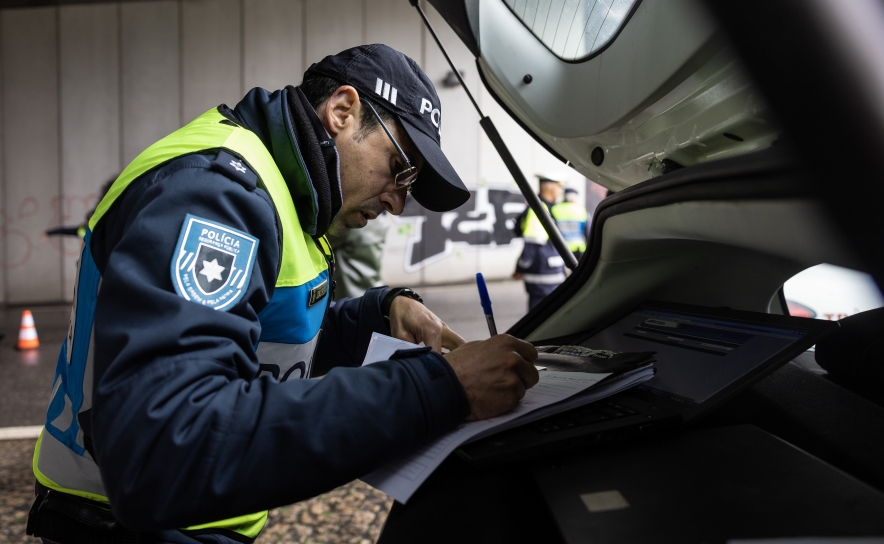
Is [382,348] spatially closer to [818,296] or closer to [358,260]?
[818,296]

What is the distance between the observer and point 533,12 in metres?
1.14

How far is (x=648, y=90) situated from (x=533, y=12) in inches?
15.4

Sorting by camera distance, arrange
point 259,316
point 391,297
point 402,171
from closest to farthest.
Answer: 1. point 259,316
2. point 402,171
3. point 391,297

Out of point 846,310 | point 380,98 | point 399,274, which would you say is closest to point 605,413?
point 380,98

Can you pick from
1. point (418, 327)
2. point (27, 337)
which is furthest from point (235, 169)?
point (27, 337)

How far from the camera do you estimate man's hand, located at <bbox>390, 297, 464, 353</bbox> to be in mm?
1219

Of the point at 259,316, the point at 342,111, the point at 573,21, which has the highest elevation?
the point at 573,21

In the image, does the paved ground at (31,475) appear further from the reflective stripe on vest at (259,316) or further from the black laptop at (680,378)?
the black laptop at (680,378)

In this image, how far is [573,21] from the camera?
106 cm

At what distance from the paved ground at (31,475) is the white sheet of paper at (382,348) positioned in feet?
3.80

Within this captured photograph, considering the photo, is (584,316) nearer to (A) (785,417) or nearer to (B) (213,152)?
(A) (785,417)

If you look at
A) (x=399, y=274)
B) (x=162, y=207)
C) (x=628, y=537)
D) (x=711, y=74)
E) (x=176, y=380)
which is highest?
(x=711, y=74)

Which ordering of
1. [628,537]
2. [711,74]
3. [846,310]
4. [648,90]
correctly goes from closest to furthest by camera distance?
[628,537]
[711,74]
[648,90]
[846,310]

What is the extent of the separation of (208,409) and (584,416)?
43 centimetres
